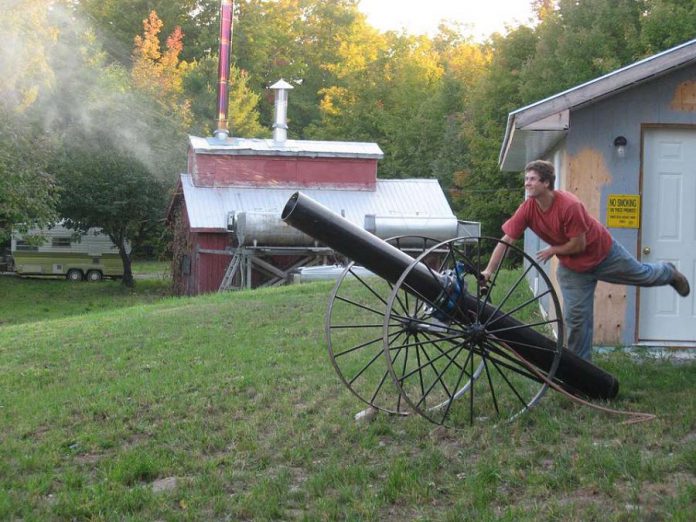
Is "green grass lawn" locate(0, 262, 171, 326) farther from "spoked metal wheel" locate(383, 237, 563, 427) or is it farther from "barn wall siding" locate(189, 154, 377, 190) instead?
"spoked metal wheel" locate(383, 237, 563, 427)

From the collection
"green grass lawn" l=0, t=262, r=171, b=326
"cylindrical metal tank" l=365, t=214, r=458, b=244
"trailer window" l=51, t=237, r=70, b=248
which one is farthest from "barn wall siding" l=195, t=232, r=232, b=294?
"trailer window" l=51, t=237, r=70, b=248

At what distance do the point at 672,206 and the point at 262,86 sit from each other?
49.8 meters

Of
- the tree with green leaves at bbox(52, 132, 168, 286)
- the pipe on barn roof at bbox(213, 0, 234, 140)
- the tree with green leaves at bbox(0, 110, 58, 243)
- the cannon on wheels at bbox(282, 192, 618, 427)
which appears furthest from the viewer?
the pipe on barn roof at bbox(213, 0, 234, 140)

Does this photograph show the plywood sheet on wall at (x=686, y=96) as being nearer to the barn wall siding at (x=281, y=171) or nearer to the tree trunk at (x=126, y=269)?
the barn wall siding at (x=281, y=171)

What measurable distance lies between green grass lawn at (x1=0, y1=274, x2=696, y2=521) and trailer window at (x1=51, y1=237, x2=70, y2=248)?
32.4 metres

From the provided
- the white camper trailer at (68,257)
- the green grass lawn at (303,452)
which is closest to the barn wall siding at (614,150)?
the green grass lawn at (303,452)

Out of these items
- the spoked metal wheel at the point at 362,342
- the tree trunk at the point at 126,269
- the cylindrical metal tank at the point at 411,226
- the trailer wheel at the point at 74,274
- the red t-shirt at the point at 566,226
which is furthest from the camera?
the trailer wheel at the point at 74,274

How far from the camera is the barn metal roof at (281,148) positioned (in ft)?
99.2

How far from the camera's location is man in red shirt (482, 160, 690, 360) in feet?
20.9

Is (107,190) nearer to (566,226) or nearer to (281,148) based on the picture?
(281,148)

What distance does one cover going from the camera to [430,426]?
6293 mm

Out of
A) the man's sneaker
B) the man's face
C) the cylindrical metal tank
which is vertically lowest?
the man's sneaker

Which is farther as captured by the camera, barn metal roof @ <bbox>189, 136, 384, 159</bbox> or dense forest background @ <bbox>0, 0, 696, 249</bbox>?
barn metal roof @ <bbox>189, 136, 384, 159</bbox>

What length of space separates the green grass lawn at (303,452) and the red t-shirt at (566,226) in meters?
1.12
